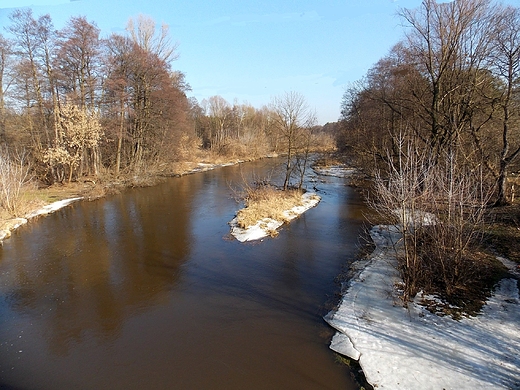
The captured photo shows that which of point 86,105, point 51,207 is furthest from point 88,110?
point 51,207

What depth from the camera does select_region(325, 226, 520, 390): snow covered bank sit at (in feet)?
15.6

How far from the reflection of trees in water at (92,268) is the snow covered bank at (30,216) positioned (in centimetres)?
62

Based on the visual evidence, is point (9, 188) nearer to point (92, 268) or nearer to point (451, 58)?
point (92, 268)

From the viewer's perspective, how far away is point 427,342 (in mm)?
5562

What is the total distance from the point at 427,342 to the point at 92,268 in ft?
30.1

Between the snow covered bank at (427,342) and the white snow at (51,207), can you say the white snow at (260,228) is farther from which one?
the white snow at (51,207)

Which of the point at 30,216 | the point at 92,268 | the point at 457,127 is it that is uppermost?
the point at 457,127

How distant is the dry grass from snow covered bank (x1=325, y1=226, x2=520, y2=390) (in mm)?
7002

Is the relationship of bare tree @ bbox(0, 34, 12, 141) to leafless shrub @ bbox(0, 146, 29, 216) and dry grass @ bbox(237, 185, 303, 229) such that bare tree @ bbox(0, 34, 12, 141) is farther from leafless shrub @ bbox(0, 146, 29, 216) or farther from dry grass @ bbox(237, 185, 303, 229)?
dry grass @ bbox(237, 185, 303, 229)

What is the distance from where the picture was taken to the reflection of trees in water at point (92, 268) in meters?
6.96

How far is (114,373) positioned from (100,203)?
1511 cm

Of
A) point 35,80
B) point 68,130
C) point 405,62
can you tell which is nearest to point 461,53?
point 405,62

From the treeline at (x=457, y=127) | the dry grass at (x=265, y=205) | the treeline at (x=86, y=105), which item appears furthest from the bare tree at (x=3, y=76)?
the treeline at (x=457, y=127)

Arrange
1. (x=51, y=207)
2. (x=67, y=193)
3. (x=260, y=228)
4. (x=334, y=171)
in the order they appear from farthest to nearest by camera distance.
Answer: (x=334, y=171), (x=67, y=193), (x=51, y=207), (x=260, y=228)
